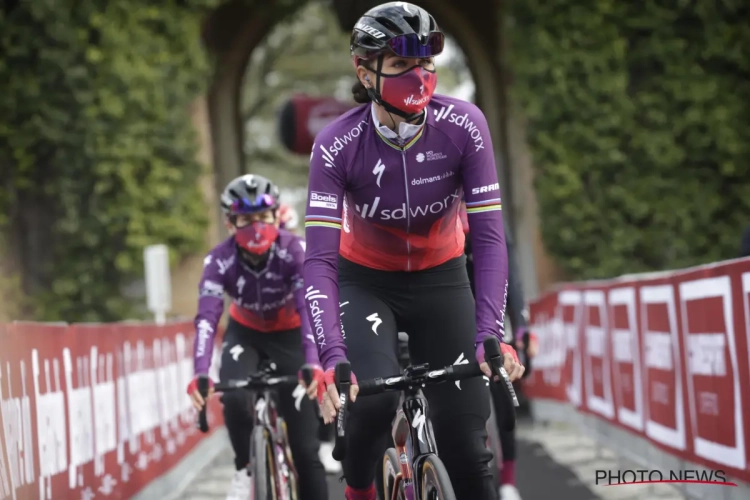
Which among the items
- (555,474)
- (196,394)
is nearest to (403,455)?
(196,394)

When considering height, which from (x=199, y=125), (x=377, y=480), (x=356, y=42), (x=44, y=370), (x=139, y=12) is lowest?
(x=377, y=480)

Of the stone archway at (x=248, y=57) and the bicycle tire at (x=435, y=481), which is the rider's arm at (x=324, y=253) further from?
the stone archway at (x=248, y=57)

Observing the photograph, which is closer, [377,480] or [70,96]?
[377,480]

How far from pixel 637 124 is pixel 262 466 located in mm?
12776

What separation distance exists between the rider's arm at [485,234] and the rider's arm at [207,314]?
275cm

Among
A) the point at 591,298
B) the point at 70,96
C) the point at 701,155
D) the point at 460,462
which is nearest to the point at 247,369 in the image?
the point at 460,462

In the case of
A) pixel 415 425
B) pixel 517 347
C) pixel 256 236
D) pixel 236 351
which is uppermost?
pixel 256 236

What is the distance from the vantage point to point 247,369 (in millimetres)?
7844

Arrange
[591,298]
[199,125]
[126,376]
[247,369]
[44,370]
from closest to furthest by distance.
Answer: [44,370] < [247,369] < [126,376] < [591,298] < [199,125]

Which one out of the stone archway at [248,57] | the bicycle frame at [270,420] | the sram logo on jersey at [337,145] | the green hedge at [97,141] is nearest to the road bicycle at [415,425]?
the sram logo on jersey at [337,145]

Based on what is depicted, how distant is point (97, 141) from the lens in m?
17.5

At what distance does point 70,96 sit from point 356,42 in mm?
13356

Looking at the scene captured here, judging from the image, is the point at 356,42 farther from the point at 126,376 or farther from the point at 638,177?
the point at 638,177

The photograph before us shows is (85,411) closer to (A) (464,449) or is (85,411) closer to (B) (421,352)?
(B) (421,352)
